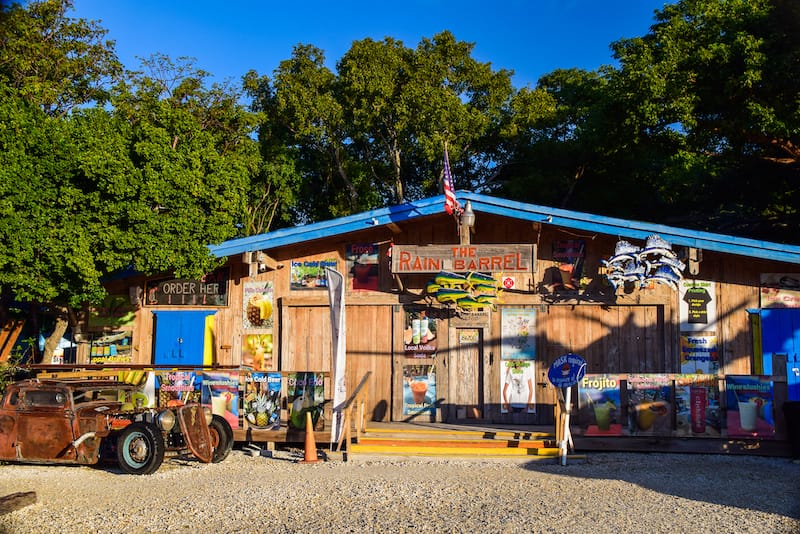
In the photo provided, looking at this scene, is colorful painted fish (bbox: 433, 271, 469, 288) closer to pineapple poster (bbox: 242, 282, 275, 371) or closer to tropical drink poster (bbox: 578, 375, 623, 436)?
tropical drink poster (bbox: 578, 375, 623, 436)

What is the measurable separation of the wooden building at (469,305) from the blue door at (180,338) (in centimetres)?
3

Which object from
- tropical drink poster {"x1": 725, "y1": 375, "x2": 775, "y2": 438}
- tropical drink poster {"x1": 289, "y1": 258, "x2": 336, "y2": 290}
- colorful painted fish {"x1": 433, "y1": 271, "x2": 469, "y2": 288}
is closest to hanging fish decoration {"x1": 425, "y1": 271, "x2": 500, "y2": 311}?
Result: colorful painted fish {"x1": 433, "y1": 271, "x2": 469, "y2": 288}

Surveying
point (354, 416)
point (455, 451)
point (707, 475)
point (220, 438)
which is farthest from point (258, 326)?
point (707, 475)

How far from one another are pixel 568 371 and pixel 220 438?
5873mm

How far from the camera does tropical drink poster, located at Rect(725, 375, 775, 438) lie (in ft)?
43.3

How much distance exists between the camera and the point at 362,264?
16.3 m

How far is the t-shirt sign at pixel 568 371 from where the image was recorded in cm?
1257

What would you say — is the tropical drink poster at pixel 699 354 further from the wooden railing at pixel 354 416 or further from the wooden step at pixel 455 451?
the wooden railing at pixel 354 416

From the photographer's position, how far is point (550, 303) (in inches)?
619

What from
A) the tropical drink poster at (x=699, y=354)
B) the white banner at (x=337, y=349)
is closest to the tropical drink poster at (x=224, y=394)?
the white banner at (x=337, y=349)

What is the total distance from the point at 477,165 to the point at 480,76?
3.49 meters

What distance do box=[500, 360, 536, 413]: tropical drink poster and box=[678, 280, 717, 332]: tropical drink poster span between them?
314 centimetres

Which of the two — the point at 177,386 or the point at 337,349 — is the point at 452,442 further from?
the point at 177,386

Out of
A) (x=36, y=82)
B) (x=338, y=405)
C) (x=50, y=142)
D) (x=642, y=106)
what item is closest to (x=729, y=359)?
(x=338, y=405)
